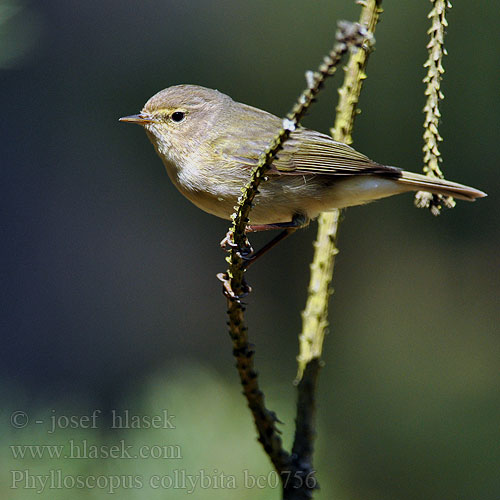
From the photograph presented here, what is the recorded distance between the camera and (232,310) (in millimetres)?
1250

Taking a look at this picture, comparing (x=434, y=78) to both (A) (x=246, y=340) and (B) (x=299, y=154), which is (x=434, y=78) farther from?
(B) (x=299, y=154)

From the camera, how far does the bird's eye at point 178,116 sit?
234 centimetres

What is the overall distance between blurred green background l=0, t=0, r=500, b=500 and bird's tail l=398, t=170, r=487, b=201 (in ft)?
1.38

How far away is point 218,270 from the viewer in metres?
4.42

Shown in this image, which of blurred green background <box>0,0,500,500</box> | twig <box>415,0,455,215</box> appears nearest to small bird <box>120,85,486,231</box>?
blurred green background <box>0,0,500,500</box>

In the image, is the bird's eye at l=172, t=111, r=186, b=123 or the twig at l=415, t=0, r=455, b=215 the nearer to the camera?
the twig at l=415, t=0, r=455, b=215

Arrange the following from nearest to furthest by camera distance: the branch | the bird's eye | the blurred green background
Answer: the branch, the blurred green background, the bird's eye

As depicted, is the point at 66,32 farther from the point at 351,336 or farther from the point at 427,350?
the point at 427,350

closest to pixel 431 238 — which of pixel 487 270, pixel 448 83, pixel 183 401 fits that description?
pixel 487 270

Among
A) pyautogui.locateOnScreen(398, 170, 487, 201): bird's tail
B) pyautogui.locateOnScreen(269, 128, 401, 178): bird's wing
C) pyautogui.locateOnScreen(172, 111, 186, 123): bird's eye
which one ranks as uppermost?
pyautogui.locateOnScreen(172, 111, 186, 123): bird's eye

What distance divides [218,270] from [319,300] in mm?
3040

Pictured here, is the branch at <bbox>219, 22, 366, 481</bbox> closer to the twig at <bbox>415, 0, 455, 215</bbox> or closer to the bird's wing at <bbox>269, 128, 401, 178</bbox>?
the twig at <bbox>415, 0, 455, 215</bbox>

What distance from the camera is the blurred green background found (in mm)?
1609

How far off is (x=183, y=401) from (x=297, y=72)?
168 cm
